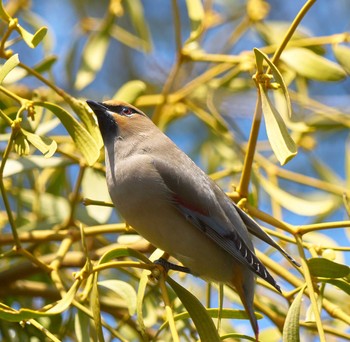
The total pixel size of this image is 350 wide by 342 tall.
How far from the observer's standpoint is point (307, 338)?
8.21 feet

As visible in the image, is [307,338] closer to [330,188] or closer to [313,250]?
[330,188]

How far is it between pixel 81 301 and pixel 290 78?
1.10 metres

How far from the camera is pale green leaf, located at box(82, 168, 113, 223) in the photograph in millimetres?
2215

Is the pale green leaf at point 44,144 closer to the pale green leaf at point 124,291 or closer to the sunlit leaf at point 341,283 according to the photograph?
the pale green leaf at point 124,291

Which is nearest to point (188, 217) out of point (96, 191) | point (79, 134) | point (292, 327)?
point (96, 191)

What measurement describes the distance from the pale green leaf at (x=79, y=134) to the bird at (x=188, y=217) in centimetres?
27

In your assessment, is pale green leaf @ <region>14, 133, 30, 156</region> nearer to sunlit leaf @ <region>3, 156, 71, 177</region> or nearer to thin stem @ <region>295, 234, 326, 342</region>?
sunlit leaf @ <region>3, 156, 71, 177</region>

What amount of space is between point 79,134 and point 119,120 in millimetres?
589

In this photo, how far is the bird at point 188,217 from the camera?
1995 millimetres

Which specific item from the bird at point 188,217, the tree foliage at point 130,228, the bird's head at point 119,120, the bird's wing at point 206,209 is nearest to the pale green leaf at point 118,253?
the tree foliage at point 130,228

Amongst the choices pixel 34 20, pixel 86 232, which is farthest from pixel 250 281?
pixel 34 20

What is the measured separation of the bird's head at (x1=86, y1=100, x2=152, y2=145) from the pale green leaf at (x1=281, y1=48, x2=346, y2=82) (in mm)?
460

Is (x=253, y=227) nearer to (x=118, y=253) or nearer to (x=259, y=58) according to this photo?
(x=118, y=253)

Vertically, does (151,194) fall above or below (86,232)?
above
